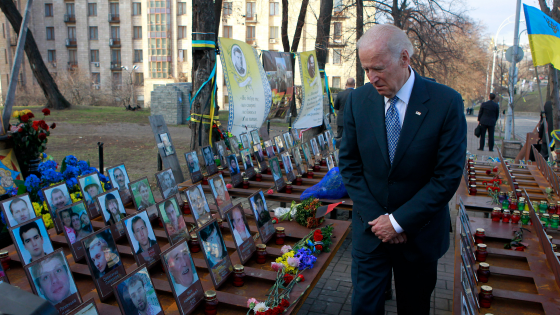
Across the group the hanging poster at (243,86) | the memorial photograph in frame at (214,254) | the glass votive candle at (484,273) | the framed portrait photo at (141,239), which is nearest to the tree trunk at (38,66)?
the hanging poster at (243,86)

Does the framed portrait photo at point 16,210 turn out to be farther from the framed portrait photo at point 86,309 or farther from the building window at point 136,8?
the building window at point 136,8

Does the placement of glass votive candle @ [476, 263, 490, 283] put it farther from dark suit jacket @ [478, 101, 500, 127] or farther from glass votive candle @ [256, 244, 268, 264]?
dark suit jacket @ [478, 101, 500, 127]

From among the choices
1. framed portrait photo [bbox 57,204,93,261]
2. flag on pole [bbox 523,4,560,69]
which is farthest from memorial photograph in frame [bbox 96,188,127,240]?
flag on pole [bbox 523,4,560,69]

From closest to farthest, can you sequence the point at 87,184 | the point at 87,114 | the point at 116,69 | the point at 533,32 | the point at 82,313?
the point at 82,313, the point at 87,184, the point at 533,32, the point at 87,114, the point at 116,69

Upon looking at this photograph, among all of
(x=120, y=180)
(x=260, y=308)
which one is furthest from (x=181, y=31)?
(x=260, y=308)

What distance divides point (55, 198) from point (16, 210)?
35 cm

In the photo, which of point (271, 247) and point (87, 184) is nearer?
point (271, 247)


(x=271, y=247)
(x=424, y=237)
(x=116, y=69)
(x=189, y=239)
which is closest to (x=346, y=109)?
(x=424, y=237)

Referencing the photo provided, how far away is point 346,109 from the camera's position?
2316mm

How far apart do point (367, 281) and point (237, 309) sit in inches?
26.5

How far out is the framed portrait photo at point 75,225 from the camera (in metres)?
2.48

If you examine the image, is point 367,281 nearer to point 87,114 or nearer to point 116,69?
point 87,114

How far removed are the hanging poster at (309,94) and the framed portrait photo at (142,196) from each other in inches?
204

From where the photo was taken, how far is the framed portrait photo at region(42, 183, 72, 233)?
2.88 meters
